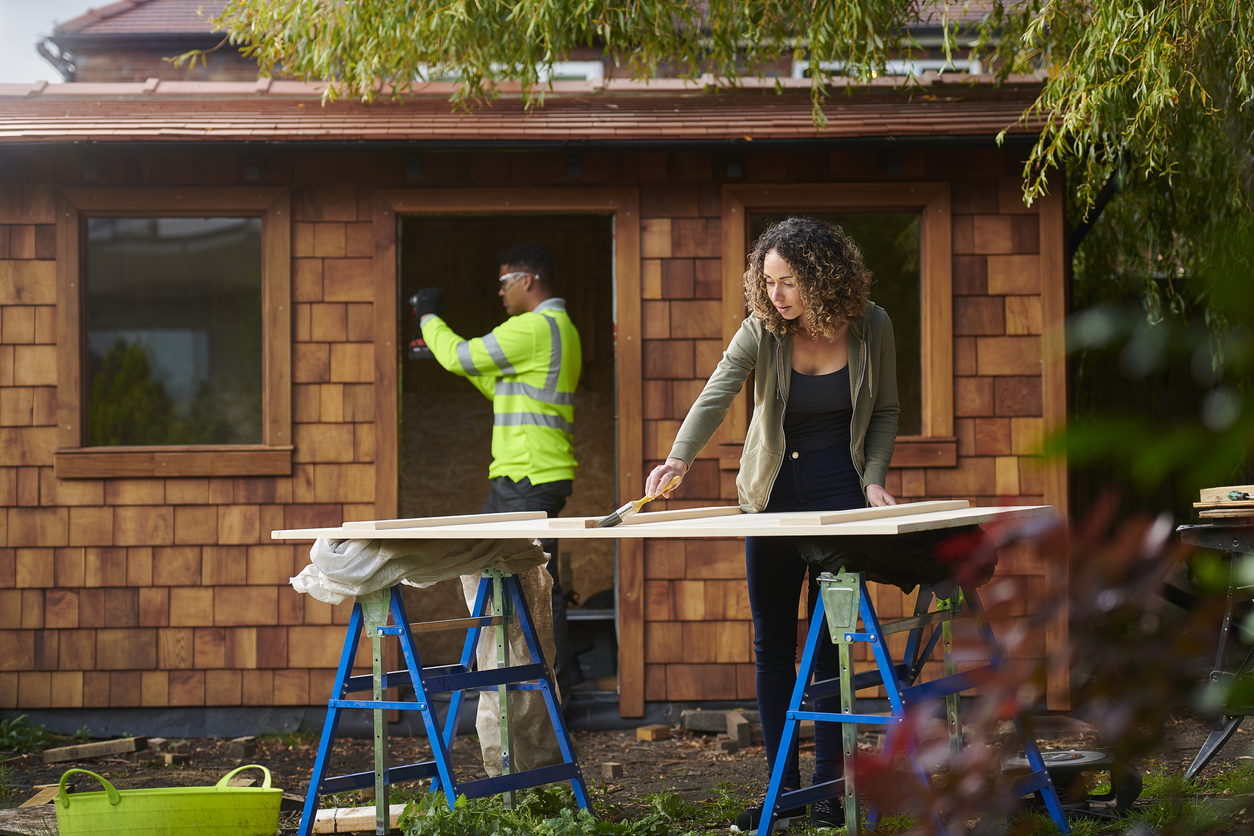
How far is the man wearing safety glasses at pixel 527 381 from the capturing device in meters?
4.60

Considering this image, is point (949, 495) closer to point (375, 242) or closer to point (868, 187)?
point (868, 187)

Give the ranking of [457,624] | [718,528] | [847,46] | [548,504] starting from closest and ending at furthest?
1. [718,528]
2. [457,624]
3. [548,504]
4. [847,46]

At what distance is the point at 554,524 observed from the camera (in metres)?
2.89

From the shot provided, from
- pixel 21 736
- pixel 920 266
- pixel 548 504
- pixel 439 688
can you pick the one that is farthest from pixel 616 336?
pixel 21 736

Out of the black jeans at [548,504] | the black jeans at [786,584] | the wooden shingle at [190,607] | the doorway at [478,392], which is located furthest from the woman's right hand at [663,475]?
the doorway at [478,392]

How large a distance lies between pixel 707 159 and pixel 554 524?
2.64 metres

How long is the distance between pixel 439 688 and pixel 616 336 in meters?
2.30

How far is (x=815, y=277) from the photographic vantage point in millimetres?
3113

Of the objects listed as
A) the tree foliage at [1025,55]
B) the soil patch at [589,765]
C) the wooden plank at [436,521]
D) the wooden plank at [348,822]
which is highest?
the tree foliage at [1025,55]

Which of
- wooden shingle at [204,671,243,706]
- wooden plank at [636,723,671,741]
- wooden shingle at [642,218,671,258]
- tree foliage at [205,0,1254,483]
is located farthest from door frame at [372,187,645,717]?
wooden shingle at [204,671,243,706]

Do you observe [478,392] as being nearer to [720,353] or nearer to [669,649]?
[720,353]

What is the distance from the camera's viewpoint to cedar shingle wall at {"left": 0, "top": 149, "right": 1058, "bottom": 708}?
4.90m

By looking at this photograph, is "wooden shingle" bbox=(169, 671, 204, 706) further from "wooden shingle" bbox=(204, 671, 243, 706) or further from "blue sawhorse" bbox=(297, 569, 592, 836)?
"blue sawhorse" bbox=(297, 569, 592, 836)

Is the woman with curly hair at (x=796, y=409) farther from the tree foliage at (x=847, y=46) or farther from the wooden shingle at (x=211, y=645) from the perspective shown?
the wooden shingle at (x=211, y=645)
